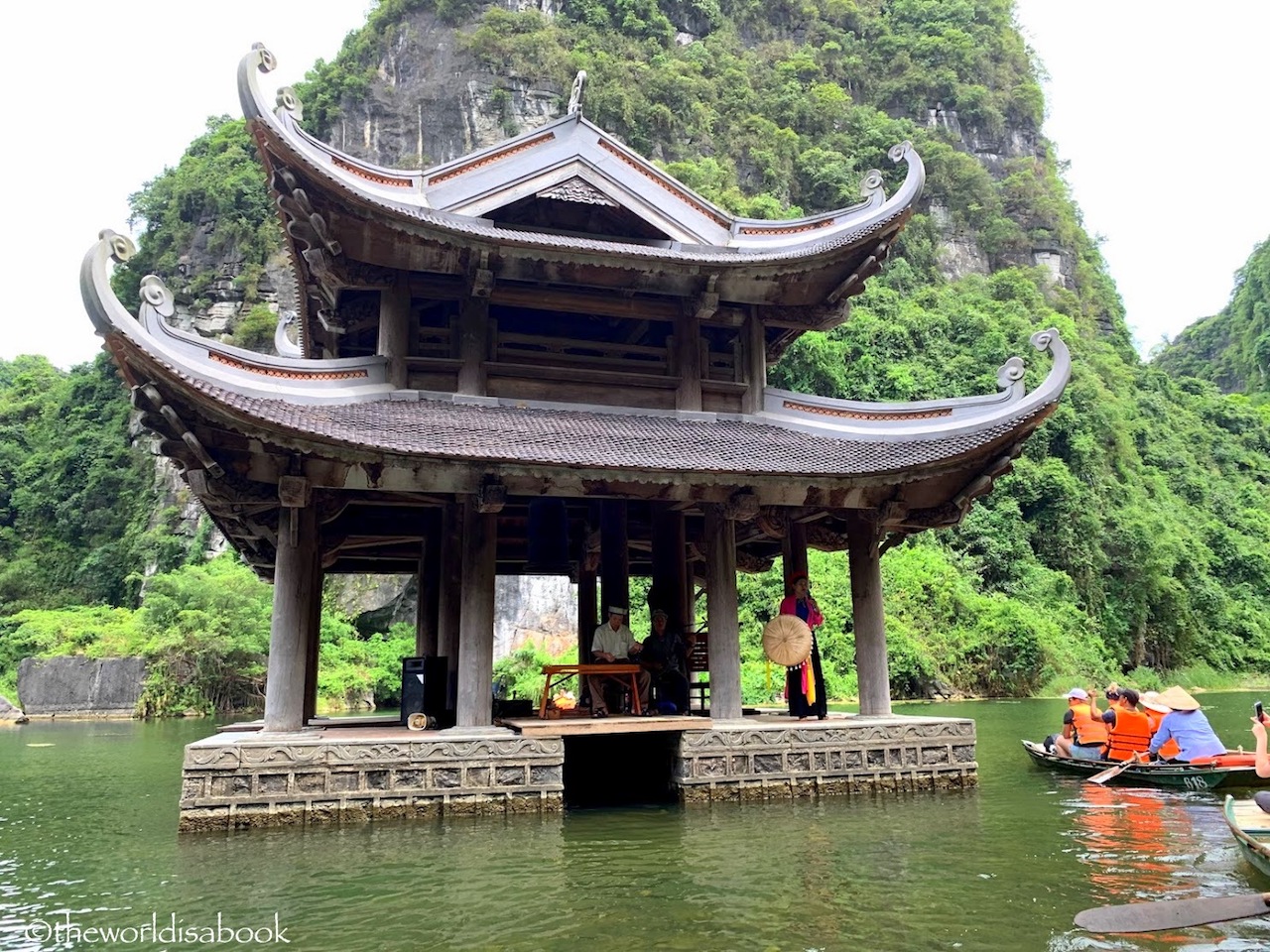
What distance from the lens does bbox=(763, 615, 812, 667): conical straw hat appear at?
36.9 feet

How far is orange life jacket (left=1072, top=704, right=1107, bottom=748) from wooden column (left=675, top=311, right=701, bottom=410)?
6782mm

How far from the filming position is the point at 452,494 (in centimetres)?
1130

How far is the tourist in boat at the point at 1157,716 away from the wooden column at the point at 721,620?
5155mm

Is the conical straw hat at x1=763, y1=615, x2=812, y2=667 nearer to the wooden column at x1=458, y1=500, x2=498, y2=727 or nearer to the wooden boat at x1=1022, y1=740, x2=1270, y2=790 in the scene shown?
the wooden column at x1=458, y1=500, x2=498, y2=727

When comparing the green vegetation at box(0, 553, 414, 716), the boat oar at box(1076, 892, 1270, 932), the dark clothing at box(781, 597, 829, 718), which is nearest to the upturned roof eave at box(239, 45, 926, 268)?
the dark clothing at box(781, 597, 829, 718)

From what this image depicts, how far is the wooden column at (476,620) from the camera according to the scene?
10.0 meters

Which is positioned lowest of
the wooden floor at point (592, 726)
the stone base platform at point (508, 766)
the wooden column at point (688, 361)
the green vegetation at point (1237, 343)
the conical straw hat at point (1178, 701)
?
the stone base platform at point (508, 766)

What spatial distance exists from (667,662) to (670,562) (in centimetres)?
151

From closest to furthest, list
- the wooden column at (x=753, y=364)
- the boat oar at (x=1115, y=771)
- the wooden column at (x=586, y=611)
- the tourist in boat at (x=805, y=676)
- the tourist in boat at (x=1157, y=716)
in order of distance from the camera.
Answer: the tourist in boat at (x=1157, y=716) < the boat oar at (x=1115, y=771) < the tourist in boat at (x=805, y=676) < the wooden column at (x=753, y=364) < the wooden column at (x=586, y=611)

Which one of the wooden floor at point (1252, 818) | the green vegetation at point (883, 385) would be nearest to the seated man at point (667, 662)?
the wooden floor at point (1252, 818)

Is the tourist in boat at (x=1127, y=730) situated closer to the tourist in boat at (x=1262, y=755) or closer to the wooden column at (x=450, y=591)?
the tourist in boat at (x=1262, y=755)

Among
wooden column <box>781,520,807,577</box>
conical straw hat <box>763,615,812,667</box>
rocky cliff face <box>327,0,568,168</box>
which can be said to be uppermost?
rocky cliff face <box>327,0,568,168</box>

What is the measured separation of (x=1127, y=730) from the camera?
39.4 ft

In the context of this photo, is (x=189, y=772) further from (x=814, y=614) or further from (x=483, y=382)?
(x=814, y=614)
